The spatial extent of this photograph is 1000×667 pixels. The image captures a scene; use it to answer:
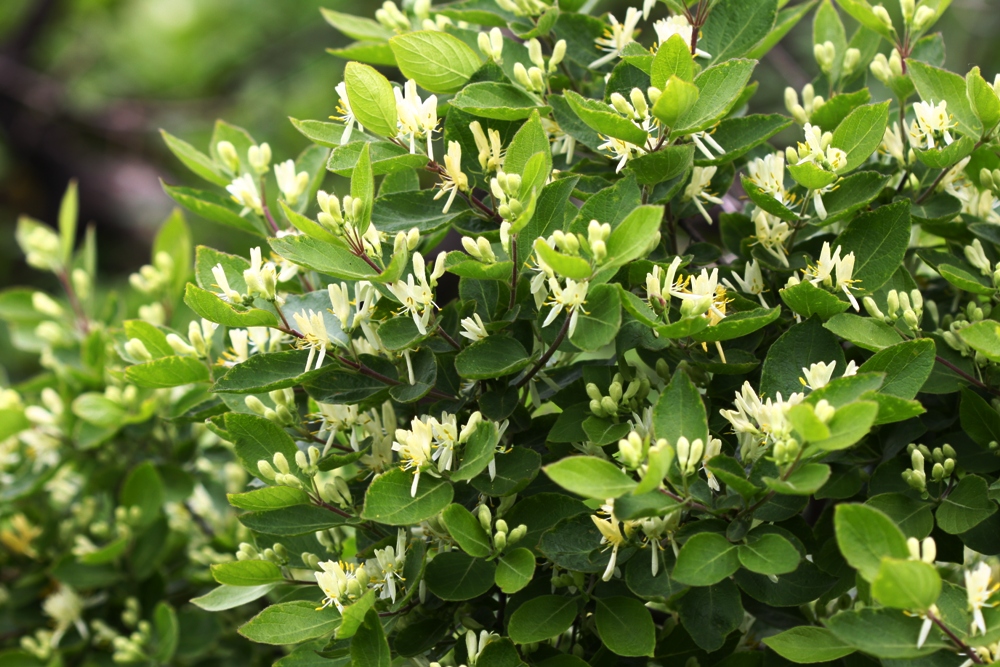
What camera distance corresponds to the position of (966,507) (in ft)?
2.62

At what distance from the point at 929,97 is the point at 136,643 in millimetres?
1199

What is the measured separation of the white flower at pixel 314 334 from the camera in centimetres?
82

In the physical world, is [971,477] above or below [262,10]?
above

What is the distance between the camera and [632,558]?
807mm

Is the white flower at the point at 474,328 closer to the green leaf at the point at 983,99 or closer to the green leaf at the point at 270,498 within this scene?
the green leaf at the point at 270,498

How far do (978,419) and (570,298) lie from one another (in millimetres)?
409

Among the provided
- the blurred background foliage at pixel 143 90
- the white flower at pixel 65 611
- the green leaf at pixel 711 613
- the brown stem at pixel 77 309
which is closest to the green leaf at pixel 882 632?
the green leaf at pixel 711 613

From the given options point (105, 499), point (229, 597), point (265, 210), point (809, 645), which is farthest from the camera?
point (105, 499)

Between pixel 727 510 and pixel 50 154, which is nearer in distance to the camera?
pixel 727 510

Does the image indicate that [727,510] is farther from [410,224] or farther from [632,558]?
[410,224]

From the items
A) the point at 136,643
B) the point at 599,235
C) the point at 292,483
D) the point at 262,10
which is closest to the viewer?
the point at 599,235

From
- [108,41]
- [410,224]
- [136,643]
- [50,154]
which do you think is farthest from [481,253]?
[108,41]

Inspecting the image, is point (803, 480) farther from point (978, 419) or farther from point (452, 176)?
point (452, 176)

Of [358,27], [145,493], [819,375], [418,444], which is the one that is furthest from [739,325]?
[145,493]
